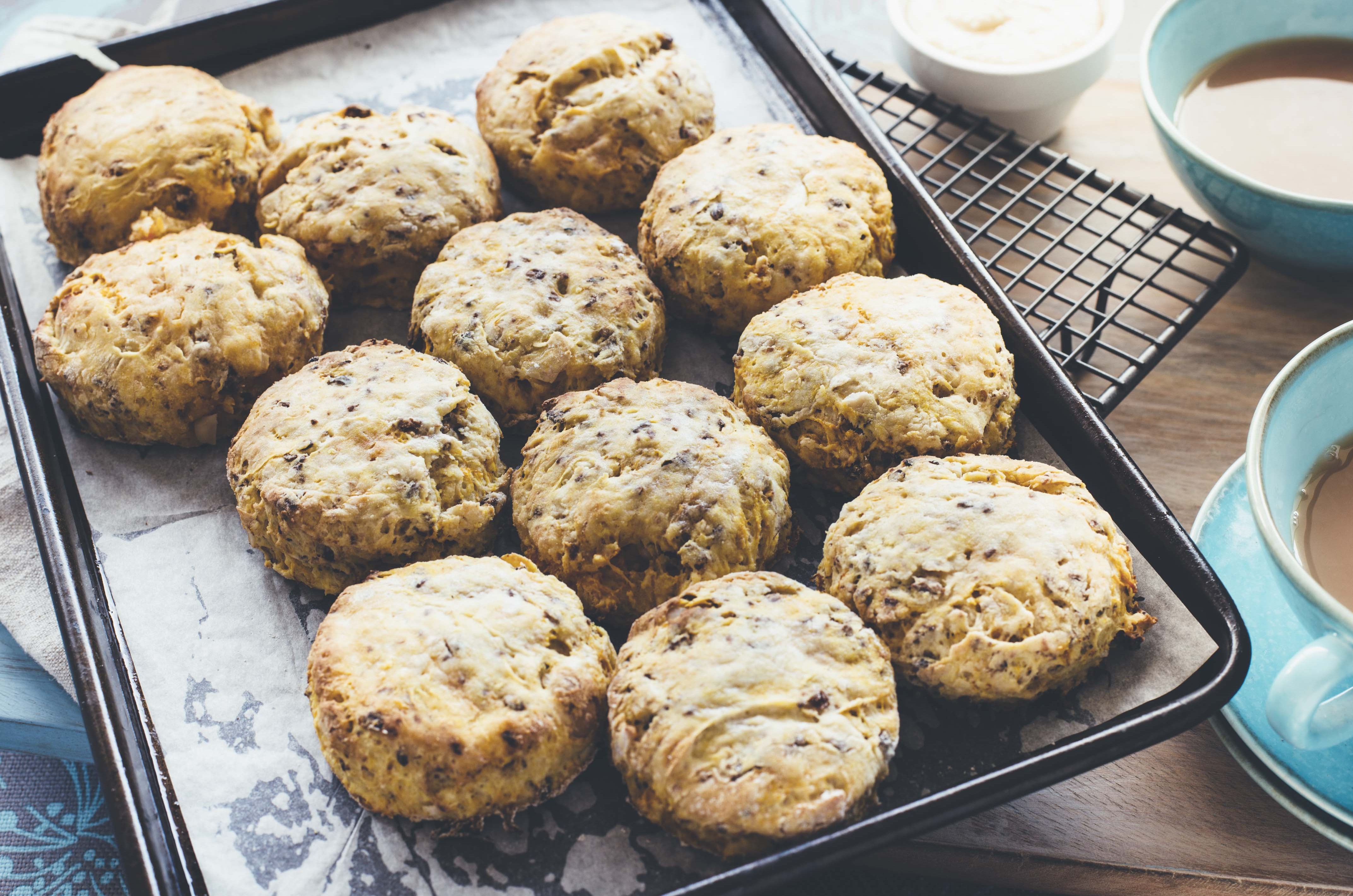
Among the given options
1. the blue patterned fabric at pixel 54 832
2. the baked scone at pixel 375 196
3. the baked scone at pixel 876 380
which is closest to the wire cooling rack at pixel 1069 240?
the baked scone at pixel 876 380

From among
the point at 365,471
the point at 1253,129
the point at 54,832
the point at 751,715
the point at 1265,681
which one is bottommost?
the point at 54,832

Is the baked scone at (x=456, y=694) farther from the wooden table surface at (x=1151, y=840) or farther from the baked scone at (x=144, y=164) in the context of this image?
the baked scone at (x=144, y=164)

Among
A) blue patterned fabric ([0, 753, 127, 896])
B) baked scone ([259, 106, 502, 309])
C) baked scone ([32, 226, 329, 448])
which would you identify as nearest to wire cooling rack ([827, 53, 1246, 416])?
baked scone ([259, 106, 502, 309])

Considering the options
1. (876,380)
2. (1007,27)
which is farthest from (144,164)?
(1007,27)

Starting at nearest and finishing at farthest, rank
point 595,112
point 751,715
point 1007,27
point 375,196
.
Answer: point 751,715, point 375,196, point 595,112, point 1007,27

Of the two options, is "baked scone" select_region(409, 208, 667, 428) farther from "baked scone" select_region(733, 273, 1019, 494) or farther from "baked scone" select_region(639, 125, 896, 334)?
"baked scone" select_region(733, 273, 1019, 494)

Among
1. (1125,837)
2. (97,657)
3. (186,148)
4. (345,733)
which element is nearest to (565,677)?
(345,733)

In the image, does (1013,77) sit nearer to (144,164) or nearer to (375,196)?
(375,196)

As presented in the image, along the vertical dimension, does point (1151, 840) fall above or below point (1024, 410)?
below
